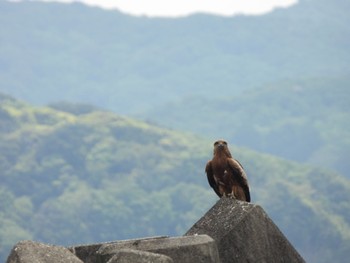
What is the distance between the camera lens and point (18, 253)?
810 centimetres

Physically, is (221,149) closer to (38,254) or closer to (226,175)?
(226,175)

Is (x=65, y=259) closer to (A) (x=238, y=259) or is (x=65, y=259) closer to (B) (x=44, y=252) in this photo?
(B) (x=44, y=252)

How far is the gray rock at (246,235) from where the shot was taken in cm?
923

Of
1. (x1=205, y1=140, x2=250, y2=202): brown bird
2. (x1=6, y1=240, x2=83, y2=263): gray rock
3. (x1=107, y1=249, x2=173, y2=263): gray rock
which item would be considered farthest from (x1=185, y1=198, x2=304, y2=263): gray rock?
(x1=205, y1=140, x2=250, y2=202): brown bird

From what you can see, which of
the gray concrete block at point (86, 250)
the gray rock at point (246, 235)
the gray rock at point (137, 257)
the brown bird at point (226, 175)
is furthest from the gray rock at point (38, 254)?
the brown bird at point (226, 175)

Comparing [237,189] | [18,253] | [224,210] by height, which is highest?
[237,189]

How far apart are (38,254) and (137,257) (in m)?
0.77

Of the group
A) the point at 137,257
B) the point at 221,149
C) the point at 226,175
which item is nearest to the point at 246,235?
the point at 137,257

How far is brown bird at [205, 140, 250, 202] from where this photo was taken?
468 inches

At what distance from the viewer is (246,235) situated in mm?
9289

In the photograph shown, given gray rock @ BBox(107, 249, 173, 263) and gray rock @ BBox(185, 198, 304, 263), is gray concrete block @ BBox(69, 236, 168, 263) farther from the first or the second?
gray rock @ BBox(107, 249, 173, 263)

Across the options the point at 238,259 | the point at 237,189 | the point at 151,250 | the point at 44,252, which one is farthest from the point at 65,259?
the point at 237,189

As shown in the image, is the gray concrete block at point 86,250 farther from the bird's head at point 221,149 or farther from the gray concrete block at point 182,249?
the bird's head at point 221,149

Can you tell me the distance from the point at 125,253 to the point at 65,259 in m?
0.52
